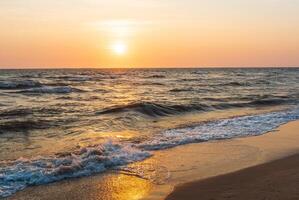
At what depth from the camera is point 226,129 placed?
543 inches

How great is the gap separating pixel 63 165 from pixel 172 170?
6.91ft

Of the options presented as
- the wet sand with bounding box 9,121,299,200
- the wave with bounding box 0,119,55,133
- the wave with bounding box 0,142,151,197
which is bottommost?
the wave with bounding box 0,119,55,133

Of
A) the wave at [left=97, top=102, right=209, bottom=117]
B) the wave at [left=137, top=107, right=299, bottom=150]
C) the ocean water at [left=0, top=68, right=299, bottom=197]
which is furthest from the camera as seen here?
the wave at [left=97, top=102, right=209, bottom=117]

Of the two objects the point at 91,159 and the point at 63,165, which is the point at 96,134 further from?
the point at 63,165

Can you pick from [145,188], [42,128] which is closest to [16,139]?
[42,128]

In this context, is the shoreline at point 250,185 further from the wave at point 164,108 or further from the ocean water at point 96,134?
the wave at point 164,108

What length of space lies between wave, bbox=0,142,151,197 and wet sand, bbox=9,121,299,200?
29cm

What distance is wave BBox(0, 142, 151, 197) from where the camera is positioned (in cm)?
739

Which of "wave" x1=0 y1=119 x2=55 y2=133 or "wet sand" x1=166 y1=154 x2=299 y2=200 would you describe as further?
"wave" x1=0 y1=119 x2=55 y2=133

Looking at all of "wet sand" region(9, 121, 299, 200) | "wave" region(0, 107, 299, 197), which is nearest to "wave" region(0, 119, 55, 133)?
"wave" region(0, 107, 299, 197)

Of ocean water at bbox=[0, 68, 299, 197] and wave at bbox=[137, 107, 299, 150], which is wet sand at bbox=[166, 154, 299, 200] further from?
wave at bbox=[137, 107, 299, 150]

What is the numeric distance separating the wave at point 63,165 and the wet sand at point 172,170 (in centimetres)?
29

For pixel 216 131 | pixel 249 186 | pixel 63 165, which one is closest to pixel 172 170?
pixel 249 186

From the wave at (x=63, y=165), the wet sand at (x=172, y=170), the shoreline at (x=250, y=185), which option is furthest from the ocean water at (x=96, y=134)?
the shoreline at (x=250, y=185)
